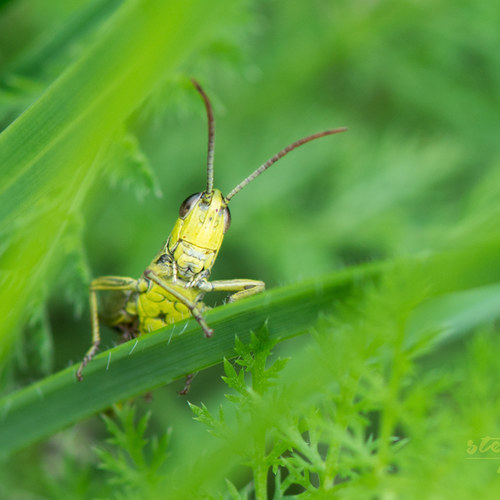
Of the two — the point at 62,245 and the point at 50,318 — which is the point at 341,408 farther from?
the point at 50,318

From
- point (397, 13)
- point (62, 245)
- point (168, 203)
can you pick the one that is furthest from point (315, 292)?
point (397, 13)

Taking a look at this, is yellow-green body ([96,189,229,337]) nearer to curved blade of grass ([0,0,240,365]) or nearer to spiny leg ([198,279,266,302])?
spiny leg ([198,279,266,302])
